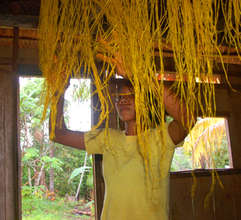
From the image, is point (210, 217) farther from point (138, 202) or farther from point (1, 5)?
point (1, 5)

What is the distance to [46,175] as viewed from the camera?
6004 millimetres

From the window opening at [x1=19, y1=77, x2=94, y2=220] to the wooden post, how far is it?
3433mm

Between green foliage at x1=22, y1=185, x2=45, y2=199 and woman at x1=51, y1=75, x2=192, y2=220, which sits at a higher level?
woman at x1=51, y1=75, x2=192, y2=220

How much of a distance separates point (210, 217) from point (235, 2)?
1.73m

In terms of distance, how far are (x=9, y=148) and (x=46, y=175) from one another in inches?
191

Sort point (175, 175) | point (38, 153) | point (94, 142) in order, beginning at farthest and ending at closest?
point (38, 153) < point (175, 175) < point (94, 142)

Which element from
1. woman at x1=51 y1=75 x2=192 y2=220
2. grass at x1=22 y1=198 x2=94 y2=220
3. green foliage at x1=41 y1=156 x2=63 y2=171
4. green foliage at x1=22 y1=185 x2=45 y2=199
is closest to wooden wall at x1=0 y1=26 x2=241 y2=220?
woman at x1=51 y1=75 x2=192 y2=220

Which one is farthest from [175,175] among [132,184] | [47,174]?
[47,174]

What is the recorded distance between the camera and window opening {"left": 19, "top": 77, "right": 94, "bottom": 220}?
205 inches

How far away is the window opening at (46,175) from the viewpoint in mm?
5207

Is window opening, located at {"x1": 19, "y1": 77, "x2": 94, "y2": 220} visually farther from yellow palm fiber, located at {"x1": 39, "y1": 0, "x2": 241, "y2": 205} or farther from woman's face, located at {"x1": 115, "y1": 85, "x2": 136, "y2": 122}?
yellow palm fiber, located at {"x1": 39, "y1": 0, "x2": 241, "y2": 205}

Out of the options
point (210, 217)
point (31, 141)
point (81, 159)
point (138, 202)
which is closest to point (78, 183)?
point (81, 159)

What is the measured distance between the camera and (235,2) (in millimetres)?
588

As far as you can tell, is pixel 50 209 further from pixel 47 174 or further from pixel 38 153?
pixel 38 153
